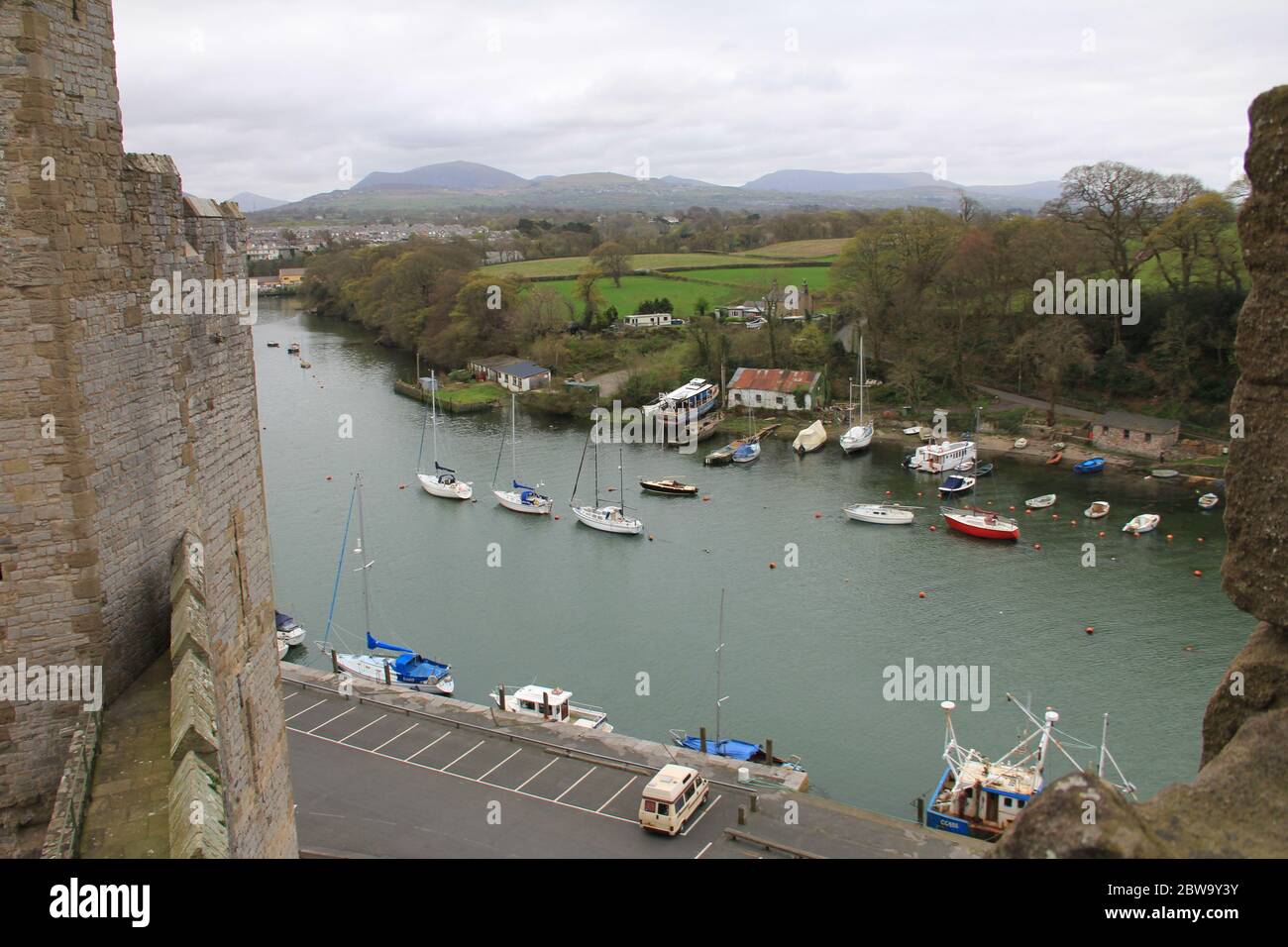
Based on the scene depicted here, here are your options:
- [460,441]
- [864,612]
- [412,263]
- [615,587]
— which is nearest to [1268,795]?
[864,612]

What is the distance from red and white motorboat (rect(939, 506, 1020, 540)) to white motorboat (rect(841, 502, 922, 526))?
1411mm

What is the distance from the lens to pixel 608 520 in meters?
37.0

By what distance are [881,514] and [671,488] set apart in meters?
8.71

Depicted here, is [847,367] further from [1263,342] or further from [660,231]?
[660,231]

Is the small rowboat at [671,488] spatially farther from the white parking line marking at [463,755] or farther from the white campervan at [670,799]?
the white campervan at [670,799]

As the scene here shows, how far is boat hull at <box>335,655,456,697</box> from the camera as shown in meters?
24.9

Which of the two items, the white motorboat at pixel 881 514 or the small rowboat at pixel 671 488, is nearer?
the white motorboat at pixel 881 514

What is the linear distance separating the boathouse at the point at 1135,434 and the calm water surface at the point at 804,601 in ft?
11.8

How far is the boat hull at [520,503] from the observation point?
39281 mm

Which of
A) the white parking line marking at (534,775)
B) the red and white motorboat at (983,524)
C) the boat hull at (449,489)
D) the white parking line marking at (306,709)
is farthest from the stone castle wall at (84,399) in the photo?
the boat hull at (449,489)

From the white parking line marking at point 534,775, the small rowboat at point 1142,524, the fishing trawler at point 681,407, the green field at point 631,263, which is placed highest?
the green field at point 631,263

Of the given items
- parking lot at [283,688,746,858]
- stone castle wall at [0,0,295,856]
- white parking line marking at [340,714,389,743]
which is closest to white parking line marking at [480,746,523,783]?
parking lot at [283,688,746,858]

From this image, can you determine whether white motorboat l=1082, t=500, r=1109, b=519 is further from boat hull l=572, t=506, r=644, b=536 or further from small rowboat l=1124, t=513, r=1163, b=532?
boat hull l=572, t=506, r=644, b=536

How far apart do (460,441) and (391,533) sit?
14.9m
